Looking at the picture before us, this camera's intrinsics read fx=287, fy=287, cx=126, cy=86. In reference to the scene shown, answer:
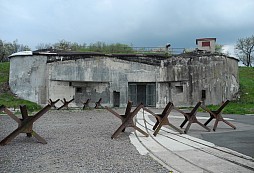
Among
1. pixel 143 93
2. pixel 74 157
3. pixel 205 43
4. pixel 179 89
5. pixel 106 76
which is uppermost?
pixel 205 43

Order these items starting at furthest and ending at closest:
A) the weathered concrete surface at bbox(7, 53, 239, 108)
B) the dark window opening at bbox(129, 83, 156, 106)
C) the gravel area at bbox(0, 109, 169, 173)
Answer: the dark window opening at bbox(129, 83, 156, 106)
the weathered concrete surface at bbox(7, 53, 239, 108)
the gravel area at bbox(0, 109, 169, 173)

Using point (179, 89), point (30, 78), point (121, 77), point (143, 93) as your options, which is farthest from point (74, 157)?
point (143, 93)

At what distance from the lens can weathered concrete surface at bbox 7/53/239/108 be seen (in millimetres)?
25500

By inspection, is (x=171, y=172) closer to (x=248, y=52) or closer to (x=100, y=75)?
(x=100, y=75)

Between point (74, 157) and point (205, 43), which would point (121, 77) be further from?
point (74, 157)

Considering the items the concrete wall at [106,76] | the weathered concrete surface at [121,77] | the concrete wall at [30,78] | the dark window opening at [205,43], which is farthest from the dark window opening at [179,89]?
the concrete wall at [30,78]

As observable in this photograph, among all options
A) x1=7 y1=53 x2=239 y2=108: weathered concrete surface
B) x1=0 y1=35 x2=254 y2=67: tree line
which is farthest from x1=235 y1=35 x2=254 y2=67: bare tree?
x1=7 y1=53 x2=239 y2=108: weathered concrete surface

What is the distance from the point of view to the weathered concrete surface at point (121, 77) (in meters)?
25.5

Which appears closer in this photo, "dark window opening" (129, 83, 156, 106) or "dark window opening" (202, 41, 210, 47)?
"dark window opening" (129, 83, 156, 106)

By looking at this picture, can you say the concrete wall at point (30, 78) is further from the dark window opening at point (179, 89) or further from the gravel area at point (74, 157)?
the gravel area at point (74, 157)

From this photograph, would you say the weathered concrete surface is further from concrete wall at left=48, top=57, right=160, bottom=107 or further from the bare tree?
the bare tree

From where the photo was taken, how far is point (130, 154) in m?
6.21

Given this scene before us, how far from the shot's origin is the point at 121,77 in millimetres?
26656

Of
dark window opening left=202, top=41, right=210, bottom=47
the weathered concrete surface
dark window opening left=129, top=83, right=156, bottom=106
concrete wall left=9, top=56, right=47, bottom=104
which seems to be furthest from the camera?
dark window opening left=202, top=41, right=210, bottom=47
